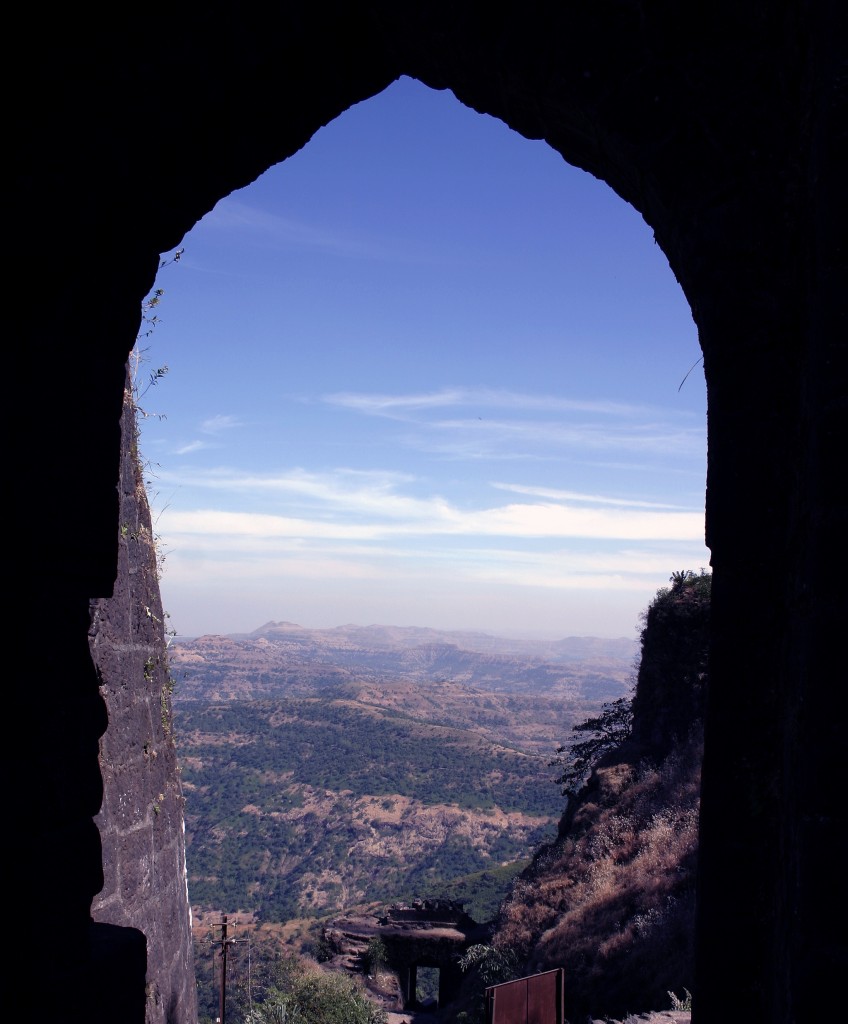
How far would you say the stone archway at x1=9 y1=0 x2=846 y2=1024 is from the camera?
57.4 inches

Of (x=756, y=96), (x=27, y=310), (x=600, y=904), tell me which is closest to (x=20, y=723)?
(x=27, y=310)

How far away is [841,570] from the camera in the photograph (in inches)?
50.5

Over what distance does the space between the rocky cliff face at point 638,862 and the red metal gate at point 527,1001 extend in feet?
11.3

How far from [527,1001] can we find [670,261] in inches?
193

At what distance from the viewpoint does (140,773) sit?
3096mm

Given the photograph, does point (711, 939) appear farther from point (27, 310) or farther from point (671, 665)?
point (671, 665)

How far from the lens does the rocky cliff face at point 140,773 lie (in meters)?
2.85

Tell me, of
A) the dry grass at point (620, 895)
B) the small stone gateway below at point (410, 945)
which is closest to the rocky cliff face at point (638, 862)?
the dry grass at point (620, 895)

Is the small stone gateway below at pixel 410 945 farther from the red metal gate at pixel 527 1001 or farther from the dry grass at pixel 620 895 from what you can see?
the red metal gate at pixel 527 1001

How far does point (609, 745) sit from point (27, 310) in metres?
24.8

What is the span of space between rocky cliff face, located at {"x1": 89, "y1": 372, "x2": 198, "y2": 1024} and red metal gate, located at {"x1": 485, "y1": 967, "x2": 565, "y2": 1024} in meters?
2.12

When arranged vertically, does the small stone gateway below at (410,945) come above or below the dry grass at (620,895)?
below

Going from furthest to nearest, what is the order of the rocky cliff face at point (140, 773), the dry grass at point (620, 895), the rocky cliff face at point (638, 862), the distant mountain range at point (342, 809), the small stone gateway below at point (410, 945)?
the distant mountain range at point (342, 809), the small stone gateway below at point (410, 945), the rocky cliff face at point (638, 862), the dry grass at point (620, 895), the rocky cliff face at point (140, 773)

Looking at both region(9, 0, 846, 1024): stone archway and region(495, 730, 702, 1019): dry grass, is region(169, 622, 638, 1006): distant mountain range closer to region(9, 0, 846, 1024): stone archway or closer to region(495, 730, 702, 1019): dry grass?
region(495, 730, 702, 1019): dry grass
